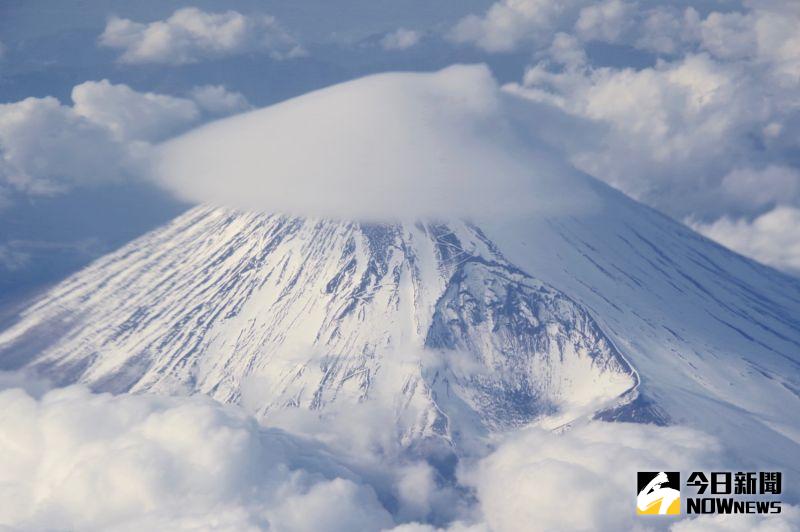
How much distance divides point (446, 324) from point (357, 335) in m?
6.73

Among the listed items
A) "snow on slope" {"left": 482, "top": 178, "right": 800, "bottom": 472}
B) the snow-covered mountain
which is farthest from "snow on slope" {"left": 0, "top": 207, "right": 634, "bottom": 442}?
"snow on slope" {"left": 482, "top": 178, "right": 800, "bottom": 472}

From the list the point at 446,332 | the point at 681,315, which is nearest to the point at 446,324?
the point at 446,332

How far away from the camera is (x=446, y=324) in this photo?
85688 millimetres

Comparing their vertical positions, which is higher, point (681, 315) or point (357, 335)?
point (357, 335)

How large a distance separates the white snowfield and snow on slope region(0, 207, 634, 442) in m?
0.15

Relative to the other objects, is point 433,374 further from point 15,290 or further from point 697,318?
point 15,290

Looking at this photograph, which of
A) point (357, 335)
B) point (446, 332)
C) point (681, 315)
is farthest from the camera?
point (681, 315)

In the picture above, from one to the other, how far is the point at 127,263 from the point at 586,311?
46268mm

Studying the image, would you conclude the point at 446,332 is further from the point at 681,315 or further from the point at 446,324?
the point at 681,315

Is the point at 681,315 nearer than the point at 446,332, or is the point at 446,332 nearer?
the point at 446,332

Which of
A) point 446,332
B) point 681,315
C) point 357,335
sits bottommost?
point 681,315

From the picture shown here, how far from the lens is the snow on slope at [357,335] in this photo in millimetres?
82938

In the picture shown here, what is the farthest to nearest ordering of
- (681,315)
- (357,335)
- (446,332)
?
(681,315)
(357,335)
(446,332)

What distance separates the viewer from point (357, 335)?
285ft
